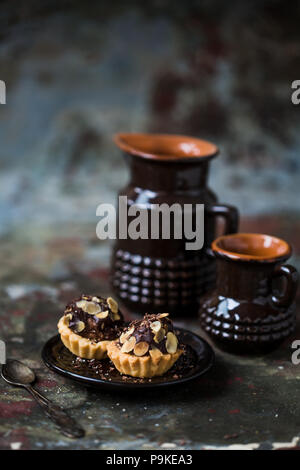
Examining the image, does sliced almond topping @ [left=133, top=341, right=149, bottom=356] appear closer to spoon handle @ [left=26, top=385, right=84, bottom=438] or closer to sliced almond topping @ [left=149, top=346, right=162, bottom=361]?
sliced almond topping @ [left=149, top=346, right=162, bottom=361]

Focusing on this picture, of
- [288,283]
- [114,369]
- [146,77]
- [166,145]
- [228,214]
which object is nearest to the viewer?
[114,369]

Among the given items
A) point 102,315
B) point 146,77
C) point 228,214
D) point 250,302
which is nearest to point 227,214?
point 228,214

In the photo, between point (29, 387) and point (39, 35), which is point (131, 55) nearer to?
point (39, 35)

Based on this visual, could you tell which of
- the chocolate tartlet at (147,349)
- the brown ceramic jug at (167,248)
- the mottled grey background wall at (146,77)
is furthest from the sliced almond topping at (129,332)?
the mottled grey background wall at (146,77)

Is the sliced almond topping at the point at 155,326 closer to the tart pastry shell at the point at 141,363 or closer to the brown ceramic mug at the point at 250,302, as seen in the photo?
the tart pastry shell at the point at 141,363

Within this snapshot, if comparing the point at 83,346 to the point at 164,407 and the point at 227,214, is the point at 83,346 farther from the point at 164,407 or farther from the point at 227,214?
the point at 227,214

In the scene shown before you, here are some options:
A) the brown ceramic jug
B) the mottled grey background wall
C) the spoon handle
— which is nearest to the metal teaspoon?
the spoon handle
